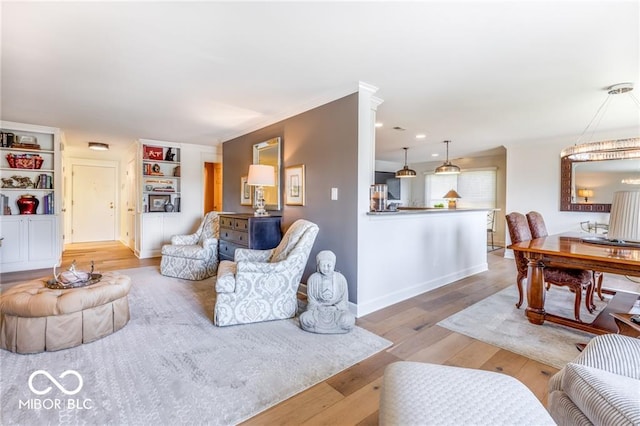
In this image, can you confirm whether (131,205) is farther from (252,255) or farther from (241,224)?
(252,255)

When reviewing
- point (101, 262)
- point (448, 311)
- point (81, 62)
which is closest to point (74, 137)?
point (101, 262)

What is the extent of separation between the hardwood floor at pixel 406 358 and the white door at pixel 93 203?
3.83 m

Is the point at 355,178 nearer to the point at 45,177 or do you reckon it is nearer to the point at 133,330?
the point at 133,330

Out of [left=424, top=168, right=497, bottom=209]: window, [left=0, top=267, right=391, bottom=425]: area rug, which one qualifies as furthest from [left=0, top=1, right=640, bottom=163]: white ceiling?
[left=424, top=168, right=497, bottom=209]: window

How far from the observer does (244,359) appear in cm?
208

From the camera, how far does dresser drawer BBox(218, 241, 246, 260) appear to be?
398 centimetres

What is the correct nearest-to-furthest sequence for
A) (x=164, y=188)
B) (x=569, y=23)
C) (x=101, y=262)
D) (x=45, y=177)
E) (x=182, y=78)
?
(x=569, y=23) < (x=182, y=78) < (x=45, y=177) < (x=101, y=262) < (x=164, y=188)

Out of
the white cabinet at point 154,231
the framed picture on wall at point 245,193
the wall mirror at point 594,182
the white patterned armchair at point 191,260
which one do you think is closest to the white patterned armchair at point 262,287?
the white patterned armchair at point 191,260

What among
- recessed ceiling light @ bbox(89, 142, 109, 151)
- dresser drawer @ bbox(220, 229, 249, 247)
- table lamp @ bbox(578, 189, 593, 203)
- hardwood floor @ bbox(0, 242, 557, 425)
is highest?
recessed ceiling light @ bbox(89, 142, 109, 151)

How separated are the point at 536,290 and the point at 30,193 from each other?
23.2 feet

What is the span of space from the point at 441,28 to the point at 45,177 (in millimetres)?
6005

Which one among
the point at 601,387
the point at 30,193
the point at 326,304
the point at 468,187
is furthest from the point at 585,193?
the point at 30,193

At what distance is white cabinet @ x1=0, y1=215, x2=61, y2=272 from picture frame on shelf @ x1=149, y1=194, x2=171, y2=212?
1.45 m
